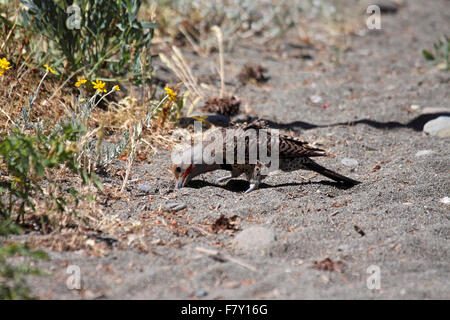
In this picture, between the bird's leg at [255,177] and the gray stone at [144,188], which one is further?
the bird's leg at [255,177]

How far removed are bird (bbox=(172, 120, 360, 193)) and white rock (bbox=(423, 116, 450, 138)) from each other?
186 centimetres

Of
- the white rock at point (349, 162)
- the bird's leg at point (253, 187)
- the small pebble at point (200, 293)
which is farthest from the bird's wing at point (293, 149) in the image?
the small pebble at point (200, 293)

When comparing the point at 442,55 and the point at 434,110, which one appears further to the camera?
the point at 442,55

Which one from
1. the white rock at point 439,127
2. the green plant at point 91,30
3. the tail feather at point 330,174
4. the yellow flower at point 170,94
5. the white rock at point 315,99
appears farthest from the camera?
the white rock at point 315,99

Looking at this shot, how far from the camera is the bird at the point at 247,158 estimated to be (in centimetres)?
474

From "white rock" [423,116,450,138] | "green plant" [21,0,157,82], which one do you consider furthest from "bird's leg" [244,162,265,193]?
"white rock" [423,116,450,138]

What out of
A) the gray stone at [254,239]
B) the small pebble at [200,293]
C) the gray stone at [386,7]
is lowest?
the small pebble at [200,293]

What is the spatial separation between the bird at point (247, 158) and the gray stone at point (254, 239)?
1.01 metres

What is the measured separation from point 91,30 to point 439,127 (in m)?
4.16

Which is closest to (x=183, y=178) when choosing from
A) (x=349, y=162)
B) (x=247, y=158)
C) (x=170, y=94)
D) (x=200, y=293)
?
(x=247, y=158)

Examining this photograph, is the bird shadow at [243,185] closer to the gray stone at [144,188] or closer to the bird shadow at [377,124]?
the gray stone at [144,188]

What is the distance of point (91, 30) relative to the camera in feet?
18.6

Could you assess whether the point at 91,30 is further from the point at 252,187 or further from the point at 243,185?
the point at 252,187

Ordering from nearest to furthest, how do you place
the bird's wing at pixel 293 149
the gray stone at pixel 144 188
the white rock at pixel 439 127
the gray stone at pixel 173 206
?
the gray stone at pixel 173 206 < the gray stone at pixel 144 188 < the bird's wing at pixel 293 149 < the white rock at pixel 439 127
